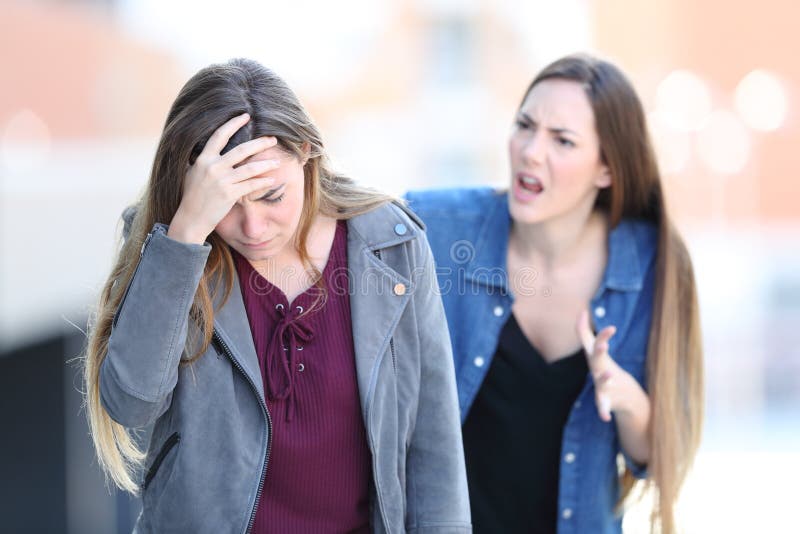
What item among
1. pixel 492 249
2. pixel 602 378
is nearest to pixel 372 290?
pixel 602 378

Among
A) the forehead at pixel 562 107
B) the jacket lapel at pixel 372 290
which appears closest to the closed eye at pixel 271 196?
the jacket lapel at pixel 372 290

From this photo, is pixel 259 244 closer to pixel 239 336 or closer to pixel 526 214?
pixel 239 336

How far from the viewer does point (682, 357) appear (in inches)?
106

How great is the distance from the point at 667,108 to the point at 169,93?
9700 mm

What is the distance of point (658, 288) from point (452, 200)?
0.62 m

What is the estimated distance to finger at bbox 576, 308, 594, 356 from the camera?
2535 millimetres

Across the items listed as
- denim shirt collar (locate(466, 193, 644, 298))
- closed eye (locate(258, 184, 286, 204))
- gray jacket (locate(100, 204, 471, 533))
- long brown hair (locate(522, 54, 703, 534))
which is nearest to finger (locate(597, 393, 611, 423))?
long brown hair (locate(522, 54, 703, 534))

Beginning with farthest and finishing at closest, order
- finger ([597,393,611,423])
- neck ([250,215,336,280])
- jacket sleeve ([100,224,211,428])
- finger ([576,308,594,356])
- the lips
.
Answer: finger ([576,308,594,356]), finger ([597,393,611,423]), neck ([250,215,336,280]), the lips, jacket sleeve ([100,224,211,428])

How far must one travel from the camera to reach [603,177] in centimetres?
280

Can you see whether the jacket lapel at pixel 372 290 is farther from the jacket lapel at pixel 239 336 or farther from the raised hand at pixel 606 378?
the raised hand at pixel 606 378

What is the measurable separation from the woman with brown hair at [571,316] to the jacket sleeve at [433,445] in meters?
0.57

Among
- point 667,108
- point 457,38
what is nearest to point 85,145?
point 667,108

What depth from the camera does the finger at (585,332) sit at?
254cm

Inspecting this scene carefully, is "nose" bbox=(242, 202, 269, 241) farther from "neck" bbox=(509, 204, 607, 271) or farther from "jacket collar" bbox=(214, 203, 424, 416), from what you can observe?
"neck" bbox=(509, 204, 607, 271)
